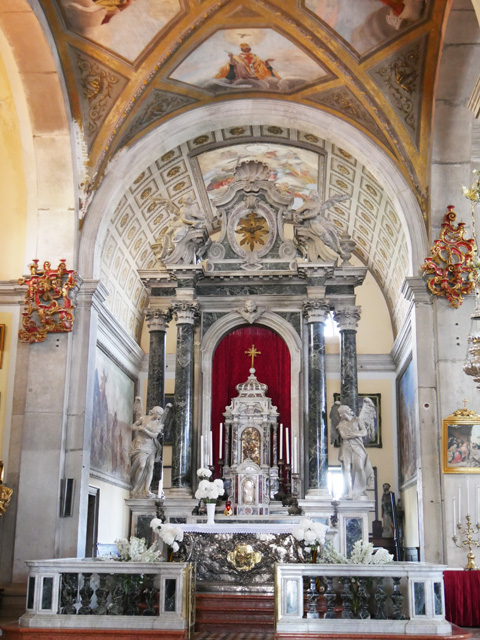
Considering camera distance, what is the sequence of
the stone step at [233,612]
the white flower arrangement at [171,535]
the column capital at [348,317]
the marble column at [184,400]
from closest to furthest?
the stone step at [233,612]
the white flower arrangement at [171,535]
the marble column at [184,400]
the column capital at [348,317]

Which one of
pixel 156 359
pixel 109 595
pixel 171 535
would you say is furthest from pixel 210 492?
pixel 156 359

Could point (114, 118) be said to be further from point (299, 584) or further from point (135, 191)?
point (299, 584)

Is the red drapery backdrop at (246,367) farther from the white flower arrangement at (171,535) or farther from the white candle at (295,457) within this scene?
the white flower arrangement at (171,535)

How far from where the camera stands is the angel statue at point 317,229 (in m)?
14.4

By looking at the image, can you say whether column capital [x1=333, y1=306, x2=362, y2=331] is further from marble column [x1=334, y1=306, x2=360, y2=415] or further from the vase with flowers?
the vase with flowers

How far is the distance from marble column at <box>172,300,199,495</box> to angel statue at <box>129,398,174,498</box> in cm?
35

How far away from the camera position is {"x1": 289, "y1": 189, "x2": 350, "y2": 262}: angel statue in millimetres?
14398

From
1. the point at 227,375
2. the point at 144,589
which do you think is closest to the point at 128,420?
the point at 227,375

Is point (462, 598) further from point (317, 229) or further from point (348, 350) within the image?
point (317, 229)

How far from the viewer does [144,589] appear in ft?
31.2

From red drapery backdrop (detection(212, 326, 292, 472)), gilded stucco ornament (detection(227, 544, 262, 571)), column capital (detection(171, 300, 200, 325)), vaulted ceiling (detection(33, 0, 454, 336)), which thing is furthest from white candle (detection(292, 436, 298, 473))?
vaulted ceiling (detection(33, 0, 454, 336))

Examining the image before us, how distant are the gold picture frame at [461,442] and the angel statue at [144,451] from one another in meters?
4.64

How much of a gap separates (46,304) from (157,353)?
7.88 ft

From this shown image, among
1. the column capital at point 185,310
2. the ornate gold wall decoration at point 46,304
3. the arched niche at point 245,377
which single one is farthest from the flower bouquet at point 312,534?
the ornate gold wall decoration at point 46,304
